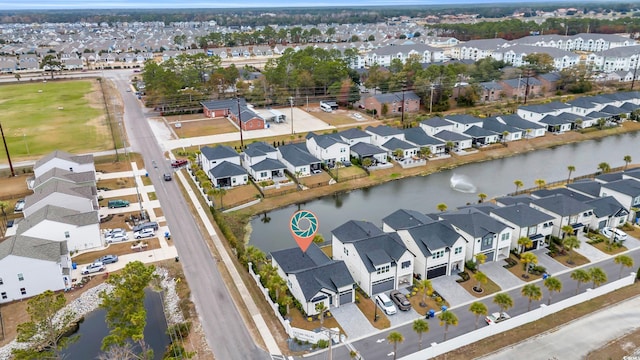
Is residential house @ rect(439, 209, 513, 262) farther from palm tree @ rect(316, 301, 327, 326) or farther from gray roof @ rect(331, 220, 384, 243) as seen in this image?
palm tree @ rect(316, 301, 327, 326)

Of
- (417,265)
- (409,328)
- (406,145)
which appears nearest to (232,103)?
(406,145)

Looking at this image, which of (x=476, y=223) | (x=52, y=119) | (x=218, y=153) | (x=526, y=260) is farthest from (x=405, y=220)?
(x=52, y=119)

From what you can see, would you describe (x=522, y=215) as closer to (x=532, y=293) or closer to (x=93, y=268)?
(x=532, y=293)

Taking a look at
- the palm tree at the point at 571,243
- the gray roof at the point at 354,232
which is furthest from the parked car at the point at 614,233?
the gray roof at the point at 354,232

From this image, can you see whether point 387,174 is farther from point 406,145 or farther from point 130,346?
point 130,346

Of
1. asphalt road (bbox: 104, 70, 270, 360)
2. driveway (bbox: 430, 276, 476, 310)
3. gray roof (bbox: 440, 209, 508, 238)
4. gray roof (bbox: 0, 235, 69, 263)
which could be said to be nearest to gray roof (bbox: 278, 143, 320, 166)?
asphalt road (bbox: 104, 70, 270, 360)

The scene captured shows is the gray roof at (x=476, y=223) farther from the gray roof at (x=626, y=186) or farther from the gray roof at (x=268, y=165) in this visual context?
the gray roof at (x=268, y=165)
